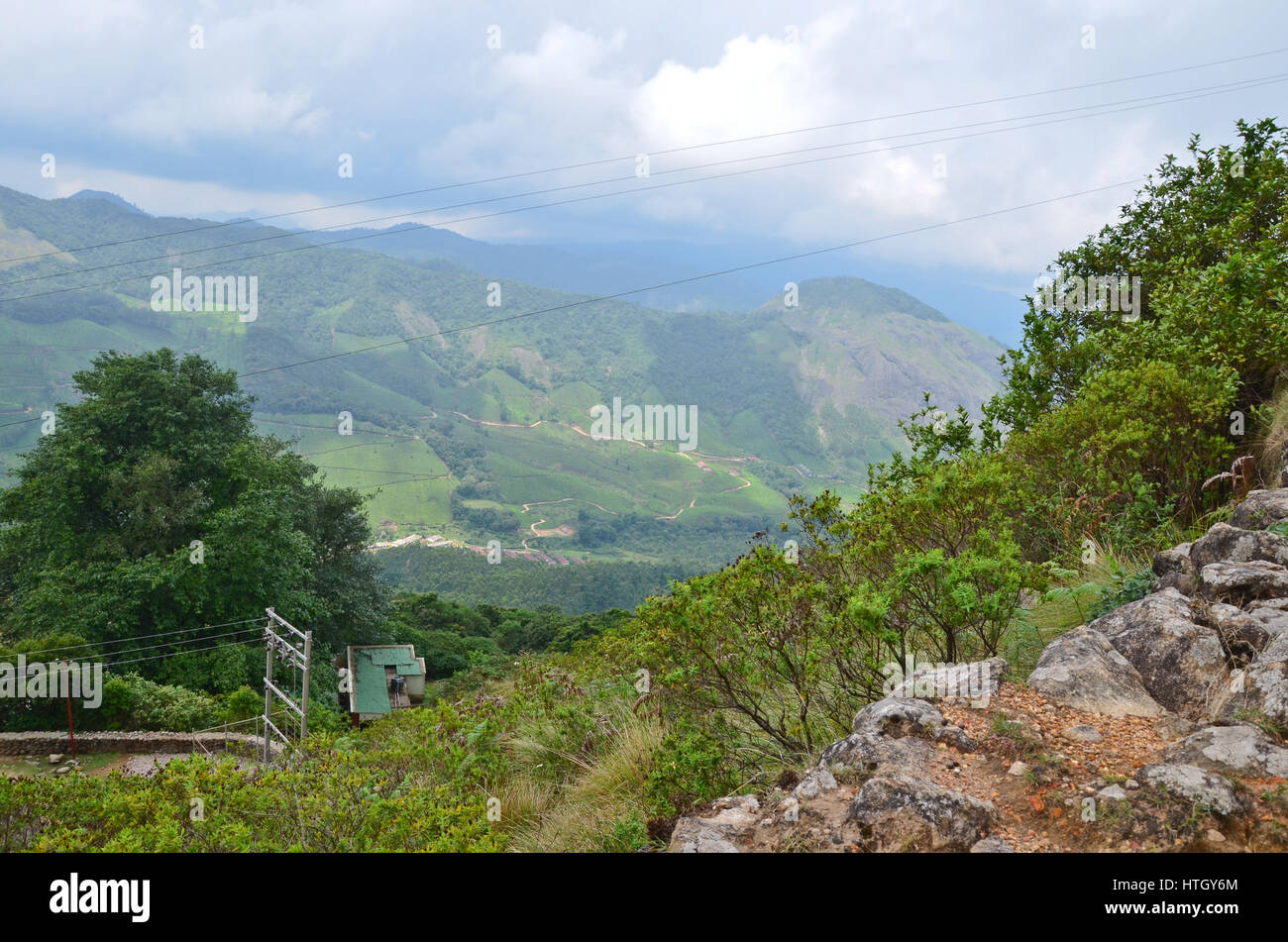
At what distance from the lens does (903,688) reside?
4129 millimetres

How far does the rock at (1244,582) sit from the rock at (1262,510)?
954mm

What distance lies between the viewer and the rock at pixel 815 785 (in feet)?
11.3

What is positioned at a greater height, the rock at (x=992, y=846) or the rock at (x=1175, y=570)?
the rock at (x=1175, y=570)

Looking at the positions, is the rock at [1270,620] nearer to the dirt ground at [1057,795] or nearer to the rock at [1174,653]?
the rock at [1174,653]

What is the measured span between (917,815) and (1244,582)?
266 centimetres

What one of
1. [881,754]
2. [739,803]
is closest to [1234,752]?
[881,754]

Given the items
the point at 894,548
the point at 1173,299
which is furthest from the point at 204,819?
the point at 1173,299

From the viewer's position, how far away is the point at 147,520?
24016mm

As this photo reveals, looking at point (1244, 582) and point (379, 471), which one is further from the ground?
point (1244, 582)

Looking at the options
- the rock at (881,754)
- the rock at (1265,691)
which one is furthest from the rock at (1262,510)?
the rock at (881,754)

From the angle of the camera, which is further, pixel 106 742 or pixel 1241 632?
pixel 106 742

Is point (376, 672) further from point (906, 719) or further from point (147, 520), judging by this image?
point (906, 719)
